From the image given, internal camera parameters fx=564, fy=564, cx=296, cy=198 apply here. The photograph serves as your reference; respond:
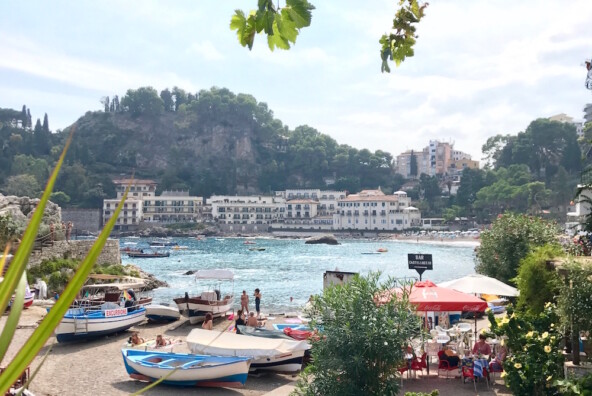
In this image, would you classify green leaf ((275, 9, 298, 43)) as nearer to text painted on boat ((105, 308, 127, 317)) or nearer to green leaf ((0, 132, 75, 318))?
green leaf ((0, 132, 75, 318))

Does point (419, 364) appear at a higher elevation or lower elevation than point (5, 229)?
lower

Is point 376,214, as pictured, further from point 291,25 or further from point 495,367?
point 291,25

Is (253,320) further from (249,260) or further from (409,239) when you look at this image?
(409,239)

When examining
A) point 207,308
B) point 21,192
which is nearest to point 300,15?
point 207,308

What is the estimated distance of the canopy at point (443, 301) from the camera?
38.1 feet

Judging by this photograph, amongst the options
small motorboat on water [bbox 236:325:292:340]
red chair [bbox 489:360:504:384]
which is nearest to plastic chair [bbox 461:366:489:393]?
red chair [bbox 489:360:504:384]

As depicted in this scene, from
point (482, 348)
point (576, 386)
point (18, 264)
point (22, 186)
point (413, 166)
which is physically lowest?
point (482, 348)

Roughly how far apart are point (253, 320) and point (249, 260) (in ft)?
155

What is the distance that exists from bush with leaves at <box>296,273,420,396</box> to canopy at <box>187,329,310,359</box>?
14.9ft

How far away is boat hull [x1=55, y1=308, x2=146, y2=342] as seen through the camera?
1609 centimetres

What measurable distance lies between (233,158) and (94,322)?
139m

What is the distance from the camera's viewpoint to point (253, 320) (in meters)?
16.5

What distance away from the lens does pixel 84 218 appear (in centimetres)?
11744

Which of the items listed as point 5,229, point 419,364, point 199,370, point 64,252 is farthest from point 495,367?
point 64,252
